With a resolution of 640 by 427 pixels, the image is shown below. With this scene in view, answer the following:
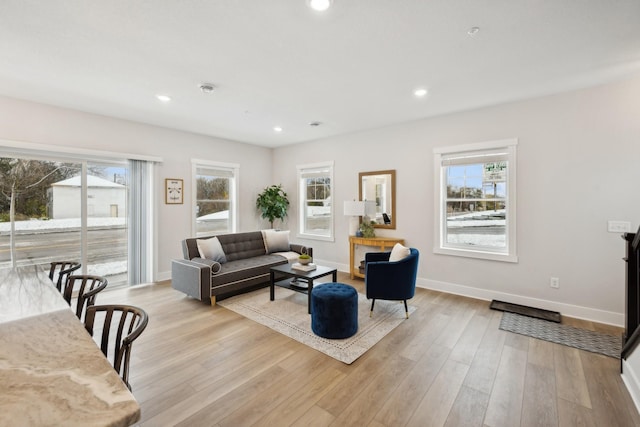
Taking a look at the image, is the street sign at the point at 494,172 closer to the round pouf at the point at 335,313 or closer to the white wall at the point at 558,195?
the white wall at the point at 558,195

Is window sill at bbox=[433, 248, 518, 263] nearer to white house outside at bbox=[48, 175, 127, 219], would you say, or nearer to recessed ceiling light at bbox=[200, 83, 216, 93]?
recessed ceiling light at bbox=[200, 83, 216, 93]

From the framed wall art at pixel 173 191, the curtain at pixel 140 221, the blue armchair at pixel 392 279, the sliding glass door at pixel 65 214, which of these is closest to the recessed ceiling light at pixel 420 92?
the blue armchair at pixel 392 279

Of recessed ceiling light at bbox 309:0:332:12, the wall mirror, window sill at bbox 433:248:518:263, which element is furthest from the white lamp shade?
recessed ceiling light at bbox 309:0:332:12

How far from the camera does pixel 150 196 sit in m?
4.98

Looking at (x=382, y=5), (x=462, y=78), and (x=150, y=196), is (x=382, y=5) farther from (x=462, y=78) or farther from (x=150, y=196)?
(x=150, y=196)

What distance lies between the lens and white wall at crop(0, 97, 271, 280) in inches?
153

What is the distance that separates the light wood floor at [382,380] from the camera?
196 cm

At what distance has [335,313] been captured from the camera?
117 inches

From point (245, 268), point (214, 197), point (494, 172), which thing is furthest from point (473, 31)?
point (214, 197)

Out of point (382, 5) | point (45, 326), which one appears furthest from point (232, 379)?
point (382, 5)

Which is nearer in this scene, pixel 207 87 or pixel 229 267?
pixel 207 87

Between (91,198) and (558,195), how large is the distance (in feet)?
22.1

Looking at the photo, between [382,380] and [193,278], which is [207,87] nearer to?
[193,278]

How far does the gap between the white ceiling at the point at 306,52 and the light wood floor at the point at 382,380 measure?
2.84 metres
